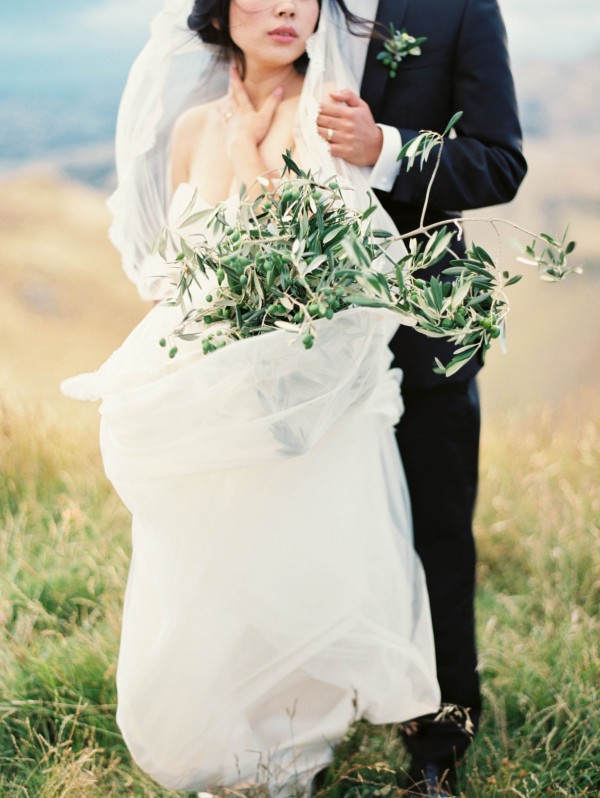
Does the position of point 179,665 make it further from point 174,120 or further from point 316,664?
point 174,120

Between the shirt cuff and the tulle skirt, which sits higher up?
the shirt cuff

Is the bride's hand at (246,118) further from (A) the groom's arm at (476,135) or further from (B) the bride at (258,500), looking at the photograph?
(A) the groom's arm at (476,135)

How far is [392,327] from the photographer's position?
2199 millimetres

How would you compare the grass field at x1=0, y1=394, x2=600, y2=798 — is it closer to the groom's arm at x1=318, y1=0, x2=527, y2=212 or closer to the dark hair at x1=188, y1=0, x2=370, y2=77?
the groom's arm at x1=318, y1=0, x2=527, y2=212

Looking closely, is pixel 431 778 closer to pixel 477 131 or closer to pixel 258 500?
pixel 258 500

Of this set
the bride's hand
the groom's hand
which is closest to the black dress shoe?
the groom's hand

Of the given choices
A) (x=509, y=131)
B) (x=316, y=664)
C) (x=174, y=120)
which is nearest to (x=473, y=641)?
(x=316, y=664)

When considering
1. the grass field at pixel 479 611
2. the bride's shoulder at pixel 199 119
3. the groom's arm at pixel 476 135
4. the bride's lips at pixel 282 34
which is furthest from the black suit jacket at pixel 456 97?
the grass field at pixel 479 611

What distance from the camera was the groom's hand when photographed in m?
2.18

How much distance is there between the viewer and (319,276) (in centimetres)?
175

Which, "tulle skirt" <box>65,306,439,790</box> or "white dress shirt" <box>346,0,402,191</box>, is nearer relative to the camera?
"tulle skirt" <box>65,306,439,790</box>

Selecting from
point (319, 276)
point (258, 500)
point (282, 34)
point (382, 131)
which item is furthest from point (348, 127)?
point (258, 500)

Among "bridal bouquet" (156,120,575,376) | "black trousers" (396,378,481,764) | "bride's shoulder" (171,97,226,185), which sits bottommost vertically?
"black trousers" (396,378,481,764)

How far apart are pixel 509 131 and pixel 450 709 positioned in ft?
5.00
